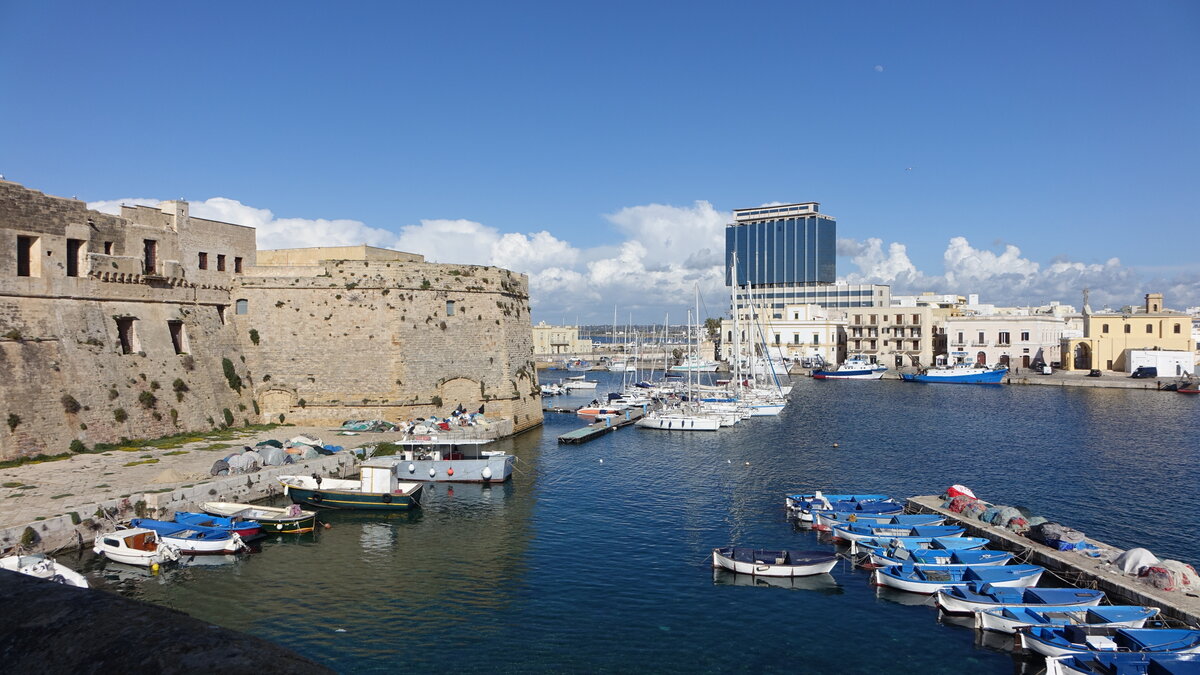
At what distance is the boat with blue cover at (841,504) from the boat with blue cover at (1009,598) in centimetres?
669

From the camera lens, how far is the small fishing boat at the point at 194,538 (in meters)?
19.3

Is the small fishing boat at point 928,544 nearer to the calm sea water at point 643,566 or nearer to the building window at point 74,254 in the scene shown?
the calm sea water at point 643,566

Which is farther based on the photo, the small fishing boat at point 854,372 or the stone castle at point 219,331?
the small fishing boat at point 854,372

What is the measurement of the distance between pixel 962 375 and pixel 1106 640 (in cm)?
7578

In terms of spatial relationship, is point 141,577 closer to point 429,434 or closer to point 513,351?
point 429,434

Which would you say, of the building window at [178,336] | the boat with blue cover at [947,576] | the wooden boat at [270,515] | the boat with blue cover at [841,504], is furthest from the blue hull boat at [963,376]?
the wooden boat at [270,515]

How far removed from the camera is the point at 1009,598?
16.5m

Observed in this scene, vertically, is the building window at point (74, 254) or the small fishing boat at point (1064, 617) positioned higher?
the building window at point (74, 254)

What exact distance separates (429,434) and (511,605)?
53.8ft

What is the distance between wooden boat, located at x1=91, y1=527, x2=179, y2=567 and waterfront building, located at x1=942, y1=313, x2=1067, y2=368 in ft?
306

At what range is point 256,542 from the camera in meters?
20.9

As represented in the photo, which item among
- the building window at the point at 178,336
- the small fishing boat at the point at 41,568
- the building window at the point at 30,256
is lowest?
the small fishing boat at the point at 41,568

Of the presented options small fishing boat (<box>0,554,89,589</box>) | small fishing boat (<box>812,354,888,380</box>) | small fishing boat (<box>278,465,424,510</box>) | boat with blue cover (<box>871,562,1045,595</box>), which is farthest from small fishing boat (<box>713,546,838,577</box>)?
small fishing boat (<box>812,354,888,380</box>)

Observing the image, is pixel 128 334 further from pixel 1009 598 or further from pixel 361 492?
pixel 1009 598
